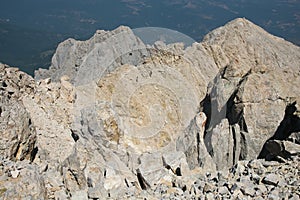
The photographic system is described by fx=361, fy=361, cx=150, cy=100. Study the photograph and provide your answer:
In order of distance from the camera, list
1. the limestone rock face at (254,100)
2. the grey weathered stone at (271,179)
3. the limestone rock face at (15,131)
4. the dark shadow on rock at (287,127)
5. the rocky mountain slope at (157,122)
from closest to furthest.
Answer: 1. the grey weathered stone at (271,179)
2. the rocky mountain slope at (157,122)
3. the limestone rock face at (15,131)
4. the dark shadow on rock at (287,127)
5. the limestone rock face at (254,100)

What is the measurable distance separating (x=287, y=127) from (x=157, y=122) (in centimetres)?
985

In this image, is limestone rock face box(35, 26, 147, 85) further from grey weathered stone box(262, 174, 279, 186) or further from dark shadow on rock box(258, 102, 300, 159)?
grey weathered stone box(262, 174, 279, 186)

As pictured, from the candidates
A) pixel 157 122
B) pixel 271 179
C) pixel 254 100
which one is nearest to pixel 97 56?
pixel 157 122

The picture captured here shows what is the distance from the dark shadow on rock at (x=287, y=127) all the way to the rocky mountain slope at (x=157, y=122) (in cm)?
6

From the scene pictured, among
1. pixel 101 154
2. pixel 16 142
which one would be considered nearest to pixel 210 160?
pixel 101 154

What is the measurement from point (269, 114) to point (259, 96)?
1.04m

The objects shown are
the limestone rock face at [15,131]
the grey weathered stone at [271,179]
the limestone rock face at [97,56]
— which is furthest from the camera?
the limestone rock face at [97,56]

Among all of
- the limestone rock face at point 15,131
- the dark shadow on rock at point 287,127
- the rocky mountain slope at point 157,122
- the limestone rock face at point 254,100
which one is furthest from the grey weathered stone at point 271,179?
the limestone rock face at point 15,131

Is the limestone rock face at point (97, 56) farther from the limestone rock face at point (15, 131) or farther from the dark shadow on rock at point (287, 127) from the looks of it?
the dark shadow on rock at point (287, 127)

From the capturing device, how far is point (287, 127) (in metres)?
15.4

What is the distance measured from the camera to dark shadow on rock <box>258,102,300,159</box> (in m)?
14.7

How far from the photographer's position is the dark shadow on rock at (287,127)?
580 inches

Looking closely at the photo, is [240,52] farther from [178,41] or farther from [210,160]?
[210,160]

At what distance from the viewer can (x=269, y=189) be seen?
10.7 meters
